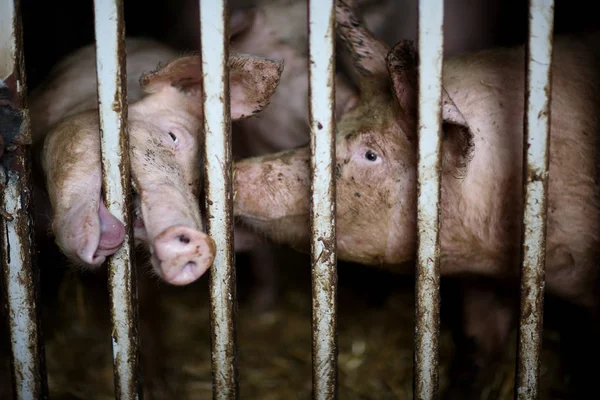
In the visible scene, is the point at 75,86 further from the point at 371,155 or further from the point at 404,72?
the point at 404,72

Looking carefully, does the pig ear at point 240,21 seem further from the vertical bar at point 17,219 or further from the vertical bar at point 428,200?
the vertical bar at point 428,200

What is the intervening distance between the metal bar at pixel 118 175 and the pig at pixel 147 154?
58 millimetres

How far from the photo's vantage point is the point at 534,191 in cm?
184

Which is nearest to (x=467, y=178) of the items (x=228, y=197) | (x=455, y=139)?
(x=455, y=139)

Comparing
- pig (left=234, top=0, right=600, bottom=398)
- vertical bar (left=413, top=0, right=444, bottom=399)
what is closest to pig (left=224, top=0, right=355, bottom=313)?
pig (left=234, top=0, right=600, bottom=398)

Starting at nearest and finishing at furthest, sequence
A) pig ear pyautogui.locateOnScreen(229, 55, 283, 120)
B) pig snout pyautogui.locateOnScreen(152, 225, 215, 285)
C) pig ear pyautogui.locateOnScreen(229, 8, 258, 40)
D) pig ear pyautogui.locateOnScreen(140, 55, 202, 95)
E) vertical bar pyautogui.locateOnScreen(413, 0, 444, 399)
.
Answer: pig snout pyautogui.locateOnScreen(152, 225, 215, 285)
vertical bar pyautogui.locateOnScreen(413, 0, 444, 399)
pig ear pyautogui.locateOnScreen(229, 55, 283, 120)
pig ear pyautogui.locateOnScreen(140, 55, 202, 95)
pig ear pyautogui.locateOnScreen(229, 8, 258, 40)

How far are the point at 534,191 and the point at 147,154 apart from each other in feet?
3.57

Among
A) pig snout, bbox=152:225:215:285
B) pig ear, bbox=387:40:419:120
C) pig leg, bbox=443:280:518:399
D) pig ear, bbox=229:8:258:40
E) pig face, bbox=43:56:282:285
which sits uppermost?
pig ear, bbox=229:8:258:40

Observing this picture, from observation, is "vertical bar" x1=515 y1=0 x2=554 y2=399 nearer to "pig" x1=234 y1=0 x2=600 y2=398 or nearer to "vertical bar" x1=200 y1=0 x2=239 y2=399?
"pig" x1=234 y1=0 x2=600 y2=398

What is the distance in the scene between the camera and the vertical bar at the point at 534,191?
176 cm

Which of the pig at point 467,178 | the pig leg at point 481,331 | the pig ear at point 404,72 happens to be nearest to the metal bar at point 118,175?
the pig at point 467,178

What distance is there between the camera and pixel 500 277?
246 cm

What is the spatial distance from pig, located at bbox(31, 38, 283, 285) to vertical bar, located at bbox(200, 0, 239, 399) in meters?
0.08

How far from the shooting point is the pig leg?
2.85 m
